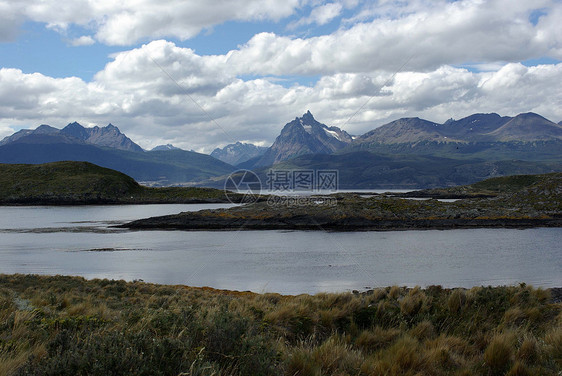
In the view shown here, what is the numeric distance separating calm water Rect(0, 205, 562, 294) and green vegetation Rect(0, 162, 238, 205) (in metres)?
74.8

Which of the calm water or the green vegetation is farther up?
the green vegetation

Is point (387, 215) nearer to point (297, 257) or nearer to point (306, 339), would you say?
point (297, 257)

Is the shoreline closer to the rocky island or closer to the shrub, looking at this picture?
the rocky island

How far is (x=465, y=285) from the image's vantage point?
2419cm

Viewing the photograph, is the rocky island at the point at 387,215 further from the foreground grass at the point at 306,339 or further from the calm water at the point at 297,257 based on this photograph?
the foreground grass at the point at 306,339

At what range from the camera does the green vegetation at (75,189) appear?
12862 centimetres

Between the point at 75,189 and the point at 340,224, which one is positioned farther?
the point at 75,189

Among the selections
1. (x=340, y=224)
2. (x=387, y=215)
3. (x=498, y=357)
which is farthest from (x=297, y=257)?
(x=387, y=215)

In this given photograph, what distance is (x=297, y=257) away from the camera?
121ft

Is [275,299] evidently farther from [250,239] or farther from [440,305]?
[250,239]

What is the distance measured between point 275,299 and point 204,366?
10.5m

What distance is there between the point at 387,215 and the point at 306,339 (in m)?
57.1

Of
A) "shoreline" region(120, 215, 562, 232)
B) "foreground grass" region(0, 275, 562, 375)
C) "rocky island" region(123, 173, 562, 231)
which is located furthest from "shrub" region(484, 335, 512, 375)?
"rocky island" region(123, 173, 562, 231)

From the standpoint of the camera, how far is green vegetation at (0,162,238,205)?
129m
